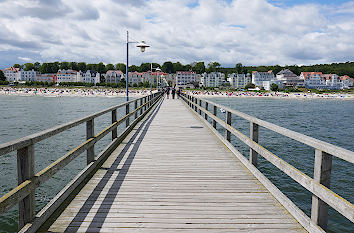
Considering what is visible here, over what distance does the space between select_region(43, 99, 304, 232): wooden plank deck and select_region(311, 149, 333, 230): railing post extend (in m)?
0.34

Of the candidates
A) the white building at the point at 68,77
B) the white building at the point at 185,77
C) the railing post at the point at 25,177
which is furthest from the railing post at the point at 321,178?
the white building at the point at 68,77

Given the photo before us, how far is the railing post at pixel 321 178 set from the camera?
9.38ft

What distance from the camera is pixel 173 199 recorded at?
4086 mm

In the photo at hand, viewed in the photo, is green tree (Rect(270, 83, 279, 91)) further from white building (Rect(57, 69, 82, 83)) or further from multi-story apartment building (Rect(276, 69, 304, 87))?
white building (Rect(57, 69, 82, 83))

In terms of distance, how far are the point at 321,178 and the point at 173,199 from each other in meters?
1.97

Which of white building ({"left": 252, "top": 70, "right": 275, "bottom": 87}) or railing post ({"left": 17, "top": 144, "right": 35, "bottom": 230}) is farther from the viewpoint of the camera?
white building ({"left": 252, "top": 70, "right": 275, "bottom": 87})

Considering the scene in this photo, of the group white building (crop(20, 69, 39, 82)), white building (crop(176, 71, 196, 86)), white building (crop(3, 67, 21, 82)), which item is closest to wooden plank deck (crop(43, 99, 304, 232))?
white building (crop(176, 71, 196, 86))

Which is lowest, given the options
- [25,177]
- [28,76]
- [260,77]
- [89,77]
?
[25,177]

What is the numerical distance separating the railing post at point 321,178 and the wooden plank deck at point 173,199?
337 millimetres

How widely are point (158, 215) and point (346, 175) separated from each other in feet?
33.9

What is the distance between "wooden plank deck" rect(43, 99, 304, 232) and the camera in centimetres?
334

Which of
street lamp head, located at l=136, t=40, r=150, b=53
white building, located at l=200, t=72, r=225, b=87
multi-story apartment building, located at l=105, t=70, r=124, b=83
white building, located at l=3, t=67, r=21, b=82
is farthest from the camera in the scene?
white building, located at l=3, t=67, r=21, b=82

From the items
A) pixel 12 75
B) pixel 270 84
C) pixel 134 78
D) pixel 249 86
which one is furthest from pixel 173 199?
pixel 12 75

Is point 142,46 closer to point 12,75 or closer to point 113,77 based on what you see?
point 113,77
